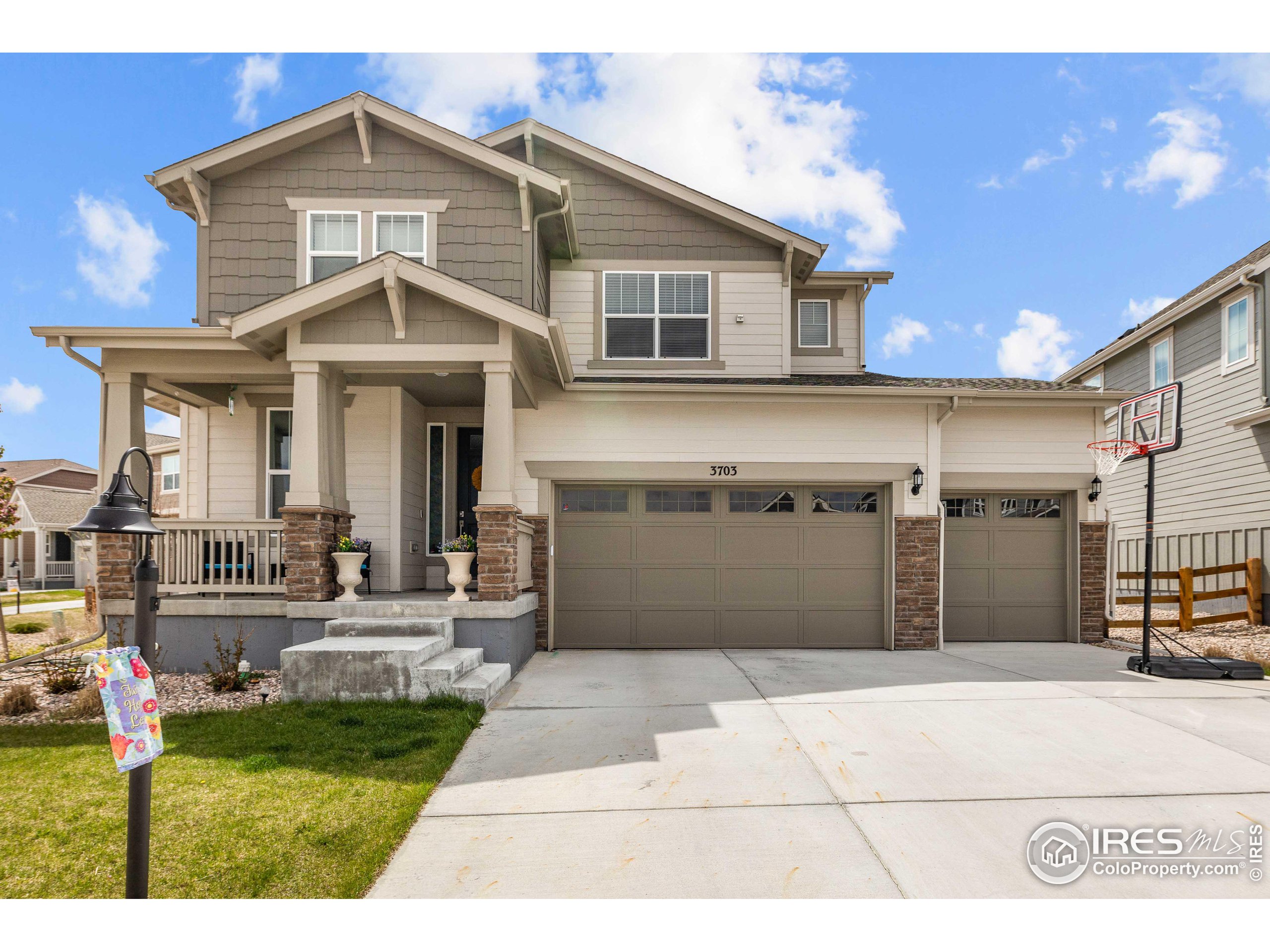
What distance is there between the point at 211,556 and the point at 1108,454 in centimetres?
1253

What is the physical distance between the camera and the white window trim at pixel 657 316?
12.4 metres

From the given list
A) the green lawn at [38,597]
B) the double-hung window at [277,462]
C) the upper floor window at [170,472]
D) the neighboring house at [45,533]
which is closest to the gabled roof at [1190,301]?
the double-hung window at [277,462]

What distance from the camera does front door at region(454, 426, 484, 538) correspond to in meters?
12.1

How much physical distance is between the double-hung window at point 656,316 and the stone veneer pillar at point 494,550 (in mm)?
→ 4416

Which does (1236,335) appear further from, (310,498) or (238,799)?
(238,799)

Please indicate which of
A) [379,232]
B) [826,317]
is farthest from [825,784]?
[826,317]

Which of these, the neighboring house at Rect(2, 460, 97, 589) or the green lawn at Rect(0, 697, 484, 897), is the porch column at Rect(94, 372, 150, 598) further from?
the neighboring house at Rect(2, 460, 97, 589)

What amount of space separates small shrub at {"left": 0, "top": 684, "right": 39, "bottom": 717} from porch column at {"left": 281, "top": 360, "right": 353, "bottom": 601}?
246cm

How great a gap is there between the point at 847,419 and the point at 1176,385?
404 centimetres

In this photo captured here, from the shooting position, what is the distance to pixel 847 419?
11.3 metres

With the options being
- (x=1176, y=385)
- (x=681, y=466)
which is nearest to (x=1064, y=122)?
(x=1176, y=385)

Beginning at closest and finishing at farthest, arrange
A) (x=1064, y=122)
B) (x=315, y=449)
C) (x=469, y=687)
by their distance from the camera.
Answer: (x=469, y=687)
(x=315, y=449)
(x=1064, y=122)

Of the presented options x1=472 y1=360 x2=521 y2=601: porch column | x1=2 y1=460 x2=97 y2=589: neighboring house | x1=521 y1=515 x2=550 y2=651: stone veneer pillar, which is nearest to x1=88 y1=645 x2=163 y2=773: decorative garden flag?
x1=472 y1=360 x2=521 y2=601: porch column

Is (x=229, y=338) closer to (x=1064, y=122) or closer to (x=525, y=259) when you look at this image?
(x=525, y=259)
